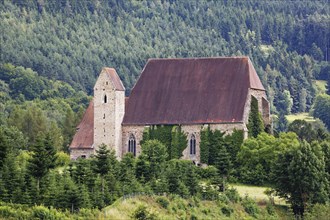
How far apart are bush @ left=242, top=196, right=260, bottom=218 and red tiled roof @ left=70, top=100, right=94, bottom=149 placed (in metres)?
20.3

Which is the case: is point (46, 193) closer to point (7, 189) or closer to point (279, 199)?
point (7, 189)

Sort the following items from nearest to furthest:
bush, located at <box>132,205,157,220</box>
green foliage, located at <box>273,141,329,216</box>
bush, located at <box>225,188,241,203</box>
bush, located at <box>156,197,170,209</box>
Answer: bush, located at <box>132,205,157,220</box> → bush, located at <box>156,197,170,209</box> → bush, located at <box>225,188,241,203</box> → green foliage, located at <box>273,141,329,216</box>

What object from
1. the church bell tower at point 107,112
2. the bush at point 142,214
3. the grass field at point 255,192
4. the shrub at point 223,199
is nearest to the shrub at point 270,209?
the grass field at point 255,192

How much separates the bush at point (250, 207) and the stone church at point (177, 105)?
555 inches

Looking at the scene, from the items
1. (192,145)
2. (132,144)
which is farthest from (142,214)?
(132,144)

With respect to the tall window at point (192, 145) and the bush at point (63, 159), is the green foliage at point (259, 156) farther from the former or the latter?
the bush at point (63, 159)

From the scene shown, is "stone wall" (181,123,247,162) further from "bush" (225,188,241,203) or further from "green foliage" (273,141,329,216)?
"bush" (225,188,241,203)

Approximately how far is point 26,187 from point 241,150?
2479 centimetres

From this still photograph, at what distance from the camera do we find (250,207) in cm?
9494

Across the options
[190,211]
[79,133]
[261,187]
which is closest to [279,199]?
[261,187]

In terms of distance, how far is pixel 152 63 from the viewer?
4555 inches

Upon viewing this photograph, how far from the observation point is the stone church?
4338 inches

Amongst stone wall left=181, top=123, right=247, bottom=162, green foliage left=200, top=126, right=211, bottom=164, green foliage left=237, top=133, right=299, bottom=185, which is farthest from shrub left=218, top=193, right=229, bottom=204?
stone wall left=181, top=123, right=247, bottom=162

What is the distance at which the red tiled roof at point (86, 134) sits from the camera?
112062 mm
